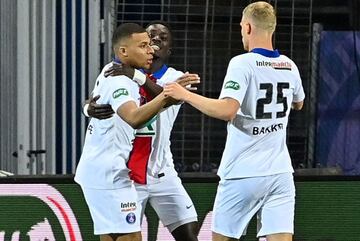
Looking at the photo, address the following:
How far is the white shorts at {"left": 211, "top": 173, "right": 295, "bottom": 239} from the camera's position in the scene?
5.23 meters

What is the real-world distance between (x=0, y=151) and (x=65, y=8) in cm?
128

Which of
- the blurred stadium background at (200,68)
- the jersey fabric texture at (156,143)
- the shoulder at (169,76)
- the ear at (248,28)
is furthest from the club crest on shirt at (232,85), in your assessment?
the blurred stadium background at (200,68)

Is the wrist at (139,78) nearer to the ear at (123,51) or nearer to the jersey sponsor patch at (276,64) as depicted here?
the ear at (123,51)

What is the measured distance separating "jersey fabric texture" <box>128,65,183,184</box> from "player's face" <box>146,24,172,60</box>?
94 mm

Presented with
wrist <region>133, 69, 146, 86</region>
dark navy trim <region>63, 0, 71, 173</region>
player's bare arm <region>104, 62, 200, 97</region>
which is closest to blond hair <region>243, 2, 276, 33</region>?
player's bare arm <region>104, 62, 200, 97</region>

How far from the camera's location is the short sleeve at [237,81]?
507 cm

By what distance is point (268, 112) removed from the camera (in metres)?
5.21

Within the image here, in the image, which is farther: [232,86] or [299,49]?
[299,49]

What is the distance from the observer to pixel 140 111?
5.19 m

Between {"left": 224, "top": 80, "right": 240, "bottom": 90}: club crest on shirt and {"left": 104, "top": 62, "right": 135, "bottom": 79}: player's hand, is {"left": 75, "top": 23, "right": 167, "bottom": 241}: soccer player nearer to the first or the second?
{"left": 104, "top": 62, "right": 135, "bottom": 79}: player's hand

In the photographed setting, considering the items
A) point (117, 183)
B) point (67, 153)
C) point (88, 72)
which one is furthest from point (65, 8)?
point (117, 183)

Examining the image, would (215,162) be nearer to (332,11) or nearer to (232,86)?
(332,11)

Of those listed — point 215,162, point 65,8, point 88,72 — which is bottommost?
point 215,162

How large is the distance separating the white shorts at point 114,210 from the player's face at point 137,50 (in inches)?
27.5
